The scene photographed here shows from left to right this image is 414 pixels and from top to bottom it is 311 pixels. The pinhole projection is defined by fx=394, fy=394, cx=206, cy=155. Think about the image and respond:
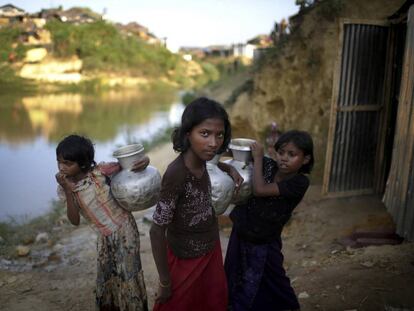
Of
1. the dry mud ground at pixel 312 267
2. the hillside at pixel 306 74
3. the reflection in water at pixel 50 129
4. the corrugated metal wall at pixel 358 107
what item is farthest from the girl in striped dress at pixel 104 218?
the reflection in water at pixel 50 129

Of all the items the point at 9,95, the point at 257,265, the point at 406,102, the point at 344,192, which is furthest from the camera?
the point at 9,95

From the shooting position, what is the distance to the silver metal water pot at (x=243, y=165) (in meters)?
1.91

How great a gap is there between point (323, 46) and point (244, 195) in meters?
4.75

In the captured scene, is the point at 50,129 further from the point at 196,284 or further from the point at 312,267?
the point at 196,284

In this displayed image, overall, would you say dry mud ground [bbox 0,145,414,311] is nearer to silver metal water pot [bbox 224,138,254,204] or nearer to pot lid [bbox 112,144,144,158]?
silver metal water pot [bbox 224,138,254,204]

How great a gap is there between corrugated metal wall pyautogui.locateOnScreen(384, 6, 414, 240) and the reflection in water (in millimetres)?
5631

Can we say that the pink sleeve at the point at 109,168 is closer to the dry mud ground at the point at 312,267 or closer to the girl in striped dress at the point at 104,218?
the girl in striped dress at the point at 104,218

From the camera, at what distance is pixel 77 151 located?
1.95 meters

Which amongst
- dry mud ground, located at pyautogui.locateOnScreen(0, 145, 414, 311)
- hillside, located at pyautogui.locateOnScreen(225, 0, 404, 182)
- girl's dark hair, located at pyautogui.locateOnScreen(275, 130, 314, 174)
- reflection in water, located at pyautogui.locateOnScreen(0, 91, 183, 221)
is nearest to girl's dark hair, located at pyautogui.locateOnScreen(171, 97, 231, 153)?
girl's dark hair, located at pyautogui.locateOnScreen(275, 130, 314, 174)

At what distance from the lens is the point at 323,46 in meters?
6.00

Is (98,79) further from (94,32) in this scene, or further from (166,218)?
(166,218)

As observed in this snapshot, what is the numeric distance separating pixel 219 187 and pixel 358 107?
351cm

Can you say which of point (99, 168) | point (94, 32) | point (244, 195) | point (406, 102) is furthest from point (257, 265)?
point (94, 32)

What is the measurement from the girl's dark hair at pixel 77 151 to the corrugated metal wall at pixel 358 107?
336cm
